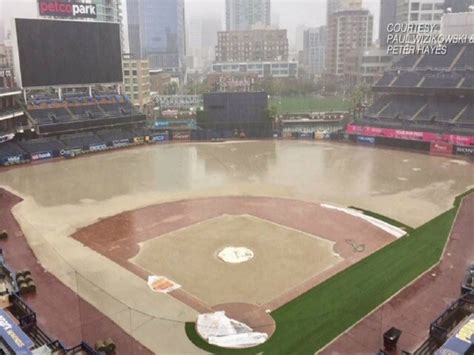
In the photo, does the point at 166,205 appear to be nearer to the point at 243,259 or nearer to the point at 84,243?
the point at 84,243

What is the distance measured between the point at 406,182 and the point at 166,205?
26886mm

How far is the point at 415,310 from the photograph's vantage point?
26.1m

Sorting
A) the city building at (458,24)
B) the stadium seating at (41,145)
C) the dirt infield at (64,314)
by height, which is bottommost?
the dirt infield at (64,314)

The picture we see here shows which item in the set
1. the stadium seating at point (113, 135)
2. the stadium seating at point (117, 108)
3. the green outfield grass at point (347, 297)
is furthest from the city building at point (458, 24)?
the green outfield grass at point (347, 297)

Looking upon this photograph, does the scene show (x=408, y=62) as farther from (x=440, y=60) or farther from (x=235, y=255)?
(x=235, y=255)

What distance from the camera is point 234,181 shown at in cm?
5509

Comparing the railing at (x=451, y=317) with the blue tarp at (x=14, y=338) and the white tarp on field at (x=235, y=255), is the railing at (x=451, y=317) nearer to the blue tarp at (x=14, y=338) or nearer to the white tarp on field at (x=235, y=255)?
the white tarp on field at (x=235, y=255)

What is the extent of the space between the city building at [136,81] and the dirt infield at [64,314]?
89.2 metres

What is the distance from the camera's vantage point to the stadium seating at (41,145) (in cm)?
7018

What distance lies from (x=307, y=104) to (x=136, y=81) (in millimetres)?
50845

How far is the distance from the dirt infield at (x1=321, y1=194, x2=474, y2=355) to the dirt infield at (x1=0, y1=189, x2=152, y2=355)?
1018 centimetres

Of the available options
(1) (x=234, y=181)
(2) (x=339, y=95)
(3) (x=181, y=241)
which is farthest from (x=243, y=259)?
(2) (x=339, y=95)

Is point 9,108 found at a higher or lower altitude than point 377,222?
higher

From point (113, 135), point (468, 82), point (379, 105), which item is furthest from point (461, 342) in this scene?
point (379, 105)
